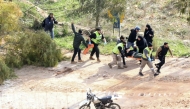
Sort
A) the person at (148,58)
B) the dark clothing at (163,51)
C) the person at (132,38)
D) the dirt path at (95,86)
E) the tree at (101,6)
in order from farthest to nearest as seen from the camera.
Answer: the tree at (101,6), the person at (132,38), the dark clothing at (163,51), the person at (148,58), the dirt path at (95,86)

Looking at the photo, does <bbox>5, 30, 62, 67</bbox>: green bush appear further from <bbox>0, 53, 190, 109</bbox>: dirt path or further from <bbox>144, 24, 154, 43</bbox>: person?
<bbox>144, 24, 154, 43</bbox>: person

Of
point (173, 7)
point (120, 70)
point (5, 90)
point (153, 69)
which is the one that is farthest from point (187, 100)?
point (173, 7)

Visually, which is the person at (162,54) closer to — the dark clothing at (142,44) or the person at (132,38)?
the dark clothing at (142,44)

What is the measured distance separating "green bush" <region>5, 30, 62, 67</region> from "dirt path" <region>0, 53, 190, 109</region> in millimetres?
338

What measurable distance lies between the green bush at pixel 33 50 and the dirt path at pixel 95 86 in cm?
34

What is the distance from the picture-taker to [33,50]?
14.8 m

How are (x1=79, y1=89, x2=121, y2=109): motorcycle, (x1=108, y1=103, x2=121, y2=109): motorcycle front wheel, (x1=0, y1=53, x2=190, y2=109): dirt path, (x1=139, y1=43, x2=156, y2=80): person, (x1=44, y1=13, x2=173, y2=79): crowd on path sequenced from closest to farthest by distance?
(x1=79, y1=89, x2=121, y2=109): motorcycle → (x1=108, y1=103, x2=121, y2=109): motorcycle front wheel → (x1=0, y1=53, x2=190, y2=109): dirt path → (x1=139, y1=43, x2=156, y2=80): person → (x1=44, y1=13, x2=173, y2=79): crowd on path

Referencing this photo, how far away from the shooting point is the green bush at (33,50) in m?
14.6

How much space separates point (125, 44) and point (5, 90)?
16.2ft

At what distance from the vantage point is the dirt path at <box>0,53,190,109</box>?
11.6 meters

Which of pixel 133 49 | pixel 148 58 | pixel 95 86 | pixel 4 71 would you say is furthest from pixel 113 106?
pixel 4 71

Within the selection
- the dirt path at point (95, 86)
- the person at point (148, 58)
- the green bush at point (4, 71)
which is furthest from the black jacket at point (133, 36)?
the green bush at point (4, 71)

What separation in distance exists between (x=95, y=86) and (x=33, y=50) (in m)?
3.53

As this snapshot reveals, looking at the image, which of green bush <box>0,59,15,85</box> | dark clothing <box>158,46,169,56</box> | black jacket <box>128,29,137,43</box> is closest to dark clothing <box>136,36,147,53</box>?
black jacket <box>128,29,137,43</box>
